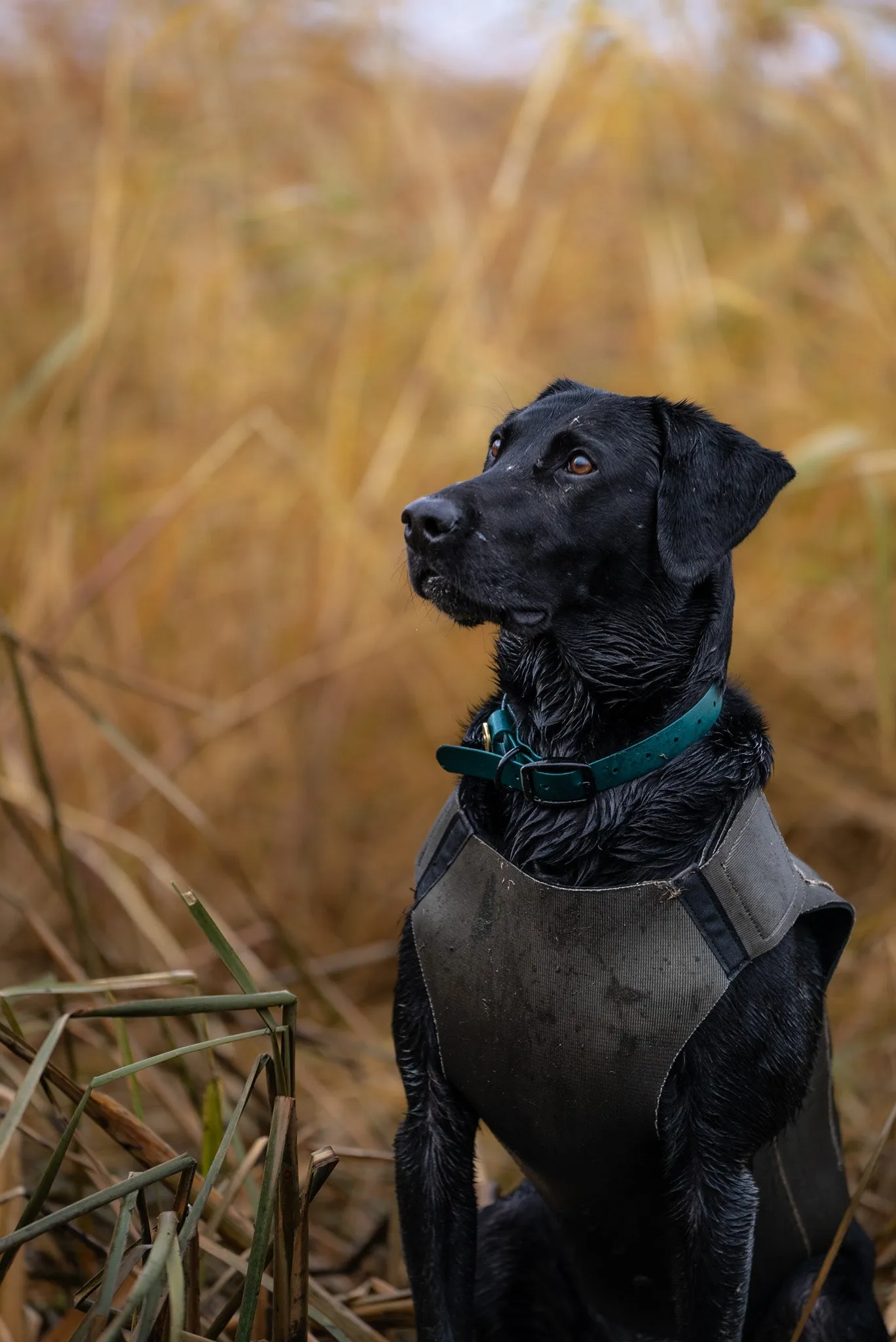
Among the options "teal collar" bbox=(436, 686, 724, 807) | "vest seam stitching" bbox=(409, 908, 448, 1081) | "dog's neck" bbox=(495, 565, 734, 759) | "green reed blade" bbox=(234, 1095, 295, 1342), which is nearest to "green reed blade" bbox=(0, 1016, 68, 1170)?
"green reed blade" bbox=(234, 1095, 295, 1342)

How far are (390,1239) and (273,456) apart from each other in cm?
276

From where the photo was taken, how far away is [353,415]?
4.08 meters

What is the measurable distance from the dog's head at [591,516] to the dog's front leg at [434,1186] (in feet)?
1.73

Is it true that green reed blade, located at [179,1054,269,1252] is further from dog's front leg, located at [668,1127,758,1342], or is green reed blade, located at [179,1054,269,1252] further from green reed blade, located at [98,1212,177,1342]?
dog's front leg, located at [668,1127,758,1342]

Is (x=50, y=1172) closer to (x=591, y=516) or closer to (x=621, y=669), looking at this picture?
(x=621, y=669)

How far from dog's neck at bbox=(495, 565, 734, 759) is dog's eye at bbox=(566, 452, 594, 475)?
199 millimetres

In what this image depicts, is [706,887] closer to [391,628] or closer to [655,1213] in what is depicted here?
[655,1213]

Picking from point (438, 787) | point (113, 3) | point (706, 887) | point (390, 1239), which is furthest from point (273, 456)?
point (706, 887)

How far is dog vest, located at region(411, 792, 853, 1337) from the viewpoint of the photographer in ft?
5.50

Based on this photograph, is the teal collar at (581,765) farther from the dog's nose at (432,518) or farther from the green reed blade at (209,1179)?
the green reed blade at (209,1179)

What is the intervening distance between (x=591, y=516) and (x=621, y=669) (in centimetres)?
23

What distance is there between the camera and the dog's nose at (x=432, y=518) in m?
1.85

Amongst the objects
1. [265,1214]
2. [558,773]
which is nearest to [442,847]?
[558,773]

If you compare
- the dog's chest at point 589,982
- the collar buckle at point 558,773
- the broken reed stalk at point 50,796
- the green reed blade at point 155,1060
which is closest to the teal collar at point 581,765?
the collar buckle at point 558,773
